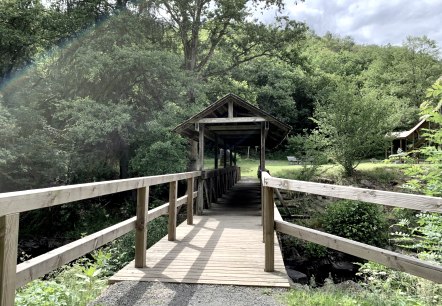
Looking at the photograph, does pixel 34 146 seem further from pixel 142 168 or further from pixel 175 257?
pixel 175 257

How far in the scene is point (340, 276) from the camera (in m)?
10.1

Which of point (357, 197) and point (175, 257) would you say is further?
point (175, 257)

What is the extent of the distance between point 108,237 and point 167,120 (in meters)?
11.3

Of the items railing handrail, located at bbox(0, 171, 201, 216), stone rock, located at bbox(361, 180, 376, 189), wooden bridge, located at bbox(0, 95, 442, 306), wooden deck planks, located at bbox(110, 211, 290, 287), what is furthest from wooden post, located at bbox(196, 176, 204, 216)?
stone rock, located at bbox(361, 180, 376, 189)

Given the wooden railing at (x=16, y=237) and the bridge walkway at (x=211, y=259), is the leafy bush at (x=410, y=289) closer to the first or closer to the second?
the bridge walkway at (x=211, y=259)

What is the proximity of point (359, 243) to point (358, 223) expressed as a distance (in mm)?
8837

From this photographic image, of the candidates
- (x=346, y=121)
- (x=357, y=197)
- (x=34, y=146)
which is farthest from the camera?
(x=346, y=121)

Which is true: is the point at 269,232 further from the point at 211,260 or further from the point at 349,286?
the point at 349,286

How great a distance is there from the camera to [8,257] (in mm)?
1840

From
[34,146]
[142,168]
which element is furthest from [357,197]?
[34,146]

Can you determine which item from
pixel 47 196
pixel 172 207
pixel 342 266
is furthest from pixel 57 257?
pixel 342 266

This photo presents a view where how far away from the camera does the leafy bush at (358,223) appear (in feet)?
35.6

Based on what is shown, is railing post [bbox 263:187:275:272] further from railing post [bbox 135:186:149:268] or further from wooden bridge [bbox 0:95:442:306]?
railing post [bbox 135:186:149:268]

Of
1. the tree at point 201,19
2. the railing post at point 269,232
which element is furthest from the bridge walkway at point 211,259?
the tree at point 201,19
